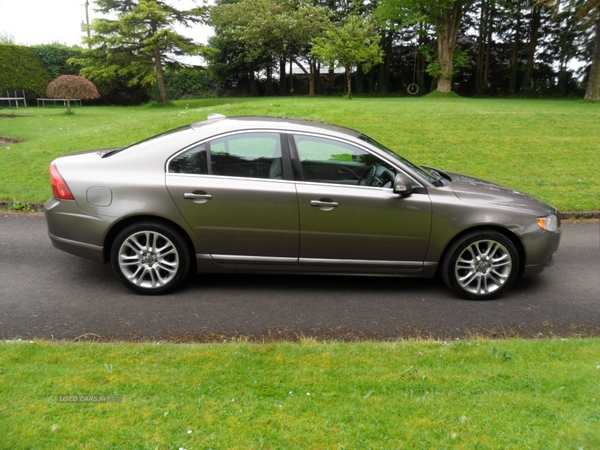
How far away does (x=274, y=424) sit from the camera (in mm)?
2723

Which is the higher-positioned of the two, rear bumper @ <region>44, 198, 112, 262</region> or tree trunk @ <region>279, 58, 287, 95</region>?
tree trunk @ <region>279, 58, 287, 95</region>

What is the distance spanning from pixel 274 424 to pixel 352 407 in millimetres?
475

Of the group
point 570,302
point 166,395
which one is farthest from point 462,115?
point 166,395

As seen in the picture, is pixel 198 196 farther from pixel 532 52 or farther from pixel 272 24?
pixel 532 52

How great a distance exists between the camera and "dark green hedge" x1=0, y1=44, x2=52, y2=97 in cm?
2981

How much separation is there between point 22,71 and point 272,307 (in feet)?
106

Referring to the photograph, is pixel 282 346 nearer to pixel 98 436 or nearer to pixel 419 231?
pixel 98 436

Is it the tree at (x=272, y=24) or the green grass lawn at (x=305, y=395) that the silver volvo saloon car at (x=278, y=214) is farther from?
the tree at (x=272, y=24)

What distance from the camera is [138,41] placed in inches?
1191

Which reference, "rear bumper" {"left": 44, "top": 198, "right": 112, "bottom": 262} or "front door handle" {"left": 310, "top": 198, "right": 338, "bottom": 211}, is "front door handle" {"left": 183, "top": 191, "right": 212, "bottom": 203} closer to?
"rear bumper" {"left": 44, "top": 198, "right": 112, "bottom": 262}

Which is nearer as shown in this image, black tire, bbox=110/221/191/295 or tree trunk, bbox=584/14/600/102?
black tire, bbox=110/221/191/295

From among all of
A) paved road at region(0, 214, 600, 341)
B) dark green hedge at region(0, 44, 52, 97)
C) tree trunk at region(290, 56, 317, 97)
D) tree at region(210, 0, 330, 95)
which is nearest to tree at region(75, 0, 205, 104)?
dark green hedge at region(0, 44, 52, 97)

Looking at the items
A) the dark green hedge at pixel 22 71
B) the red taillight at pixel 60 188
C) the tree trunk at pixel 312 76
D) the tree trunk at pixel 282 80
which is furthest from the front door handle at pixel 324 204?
the tree trunk at pixel 282 80

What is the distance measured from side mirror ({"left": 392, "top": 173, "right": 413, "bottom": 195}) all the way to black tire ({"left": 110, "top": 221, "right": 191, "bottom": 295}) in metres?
2.08
